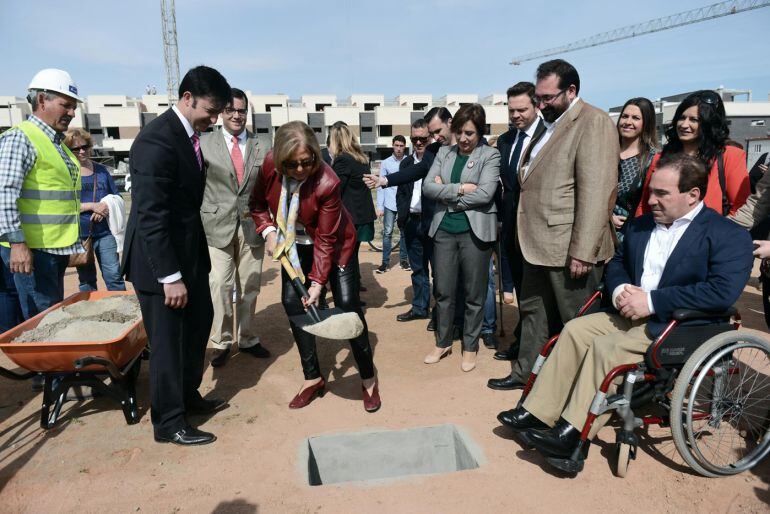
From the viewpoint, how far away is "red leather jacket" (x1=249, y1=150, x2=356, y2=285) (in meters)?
3.22

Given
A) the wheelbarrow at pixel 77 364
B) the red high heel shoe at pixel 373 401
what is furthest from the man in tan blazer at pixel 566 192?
the wheelbarrow at pixel 77 364

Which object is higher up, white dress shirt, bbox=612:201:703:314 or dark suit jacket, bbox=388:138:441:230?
dark suit jacket, bbox=388:138:441:230

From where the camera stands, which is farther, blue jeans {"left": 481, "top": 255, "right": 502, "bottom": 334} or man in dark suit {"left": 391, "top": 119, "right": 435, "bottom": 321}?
man in dark suit {"left": 391, "top": 119, "right": 435, "bottom": 321}

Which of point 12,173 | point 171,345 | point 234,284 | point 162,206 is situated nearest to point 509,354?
point 234,284

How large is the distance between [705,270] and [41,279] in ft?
14.6

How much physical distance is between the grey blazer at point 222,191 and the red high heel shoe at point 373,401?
68.8 inches

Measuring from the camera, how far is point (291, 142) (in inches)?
116

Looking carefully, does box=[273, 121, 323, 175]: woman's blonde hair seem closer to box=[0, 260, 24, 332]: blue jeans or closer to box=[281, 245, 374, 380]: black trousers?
box=[281, 245, 374, 380]: black trousers

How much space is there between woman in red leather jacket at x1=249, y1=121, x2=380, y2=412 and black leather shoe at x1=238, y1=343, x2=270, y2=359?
1010mm

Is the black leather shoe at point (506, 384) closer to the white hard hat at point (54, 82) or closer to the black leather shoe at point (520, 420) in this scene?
the black leather shoe at point (520, 420)


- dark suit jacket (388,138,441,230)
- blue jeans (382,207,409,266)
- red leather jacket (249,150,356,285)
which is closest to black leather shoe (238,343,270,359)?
red leather jacket (249,150,356,285)

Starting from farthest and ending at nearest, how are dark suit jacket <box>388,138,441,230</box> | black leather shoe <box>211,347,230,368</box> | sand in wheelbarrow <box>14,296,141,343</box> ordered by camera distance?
dark suit jacket <box>388,138,441,230</box>, black leather shoe <box>211,347,230,368</box>, sand in wheelbarrow <box>14,296,141,343</box>

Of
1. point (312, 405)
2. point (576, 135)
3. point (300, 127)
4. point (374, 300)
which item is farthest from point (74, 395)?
point (576, 135)

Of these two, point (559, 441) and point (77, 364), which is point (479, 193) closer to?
point (559, 441)
